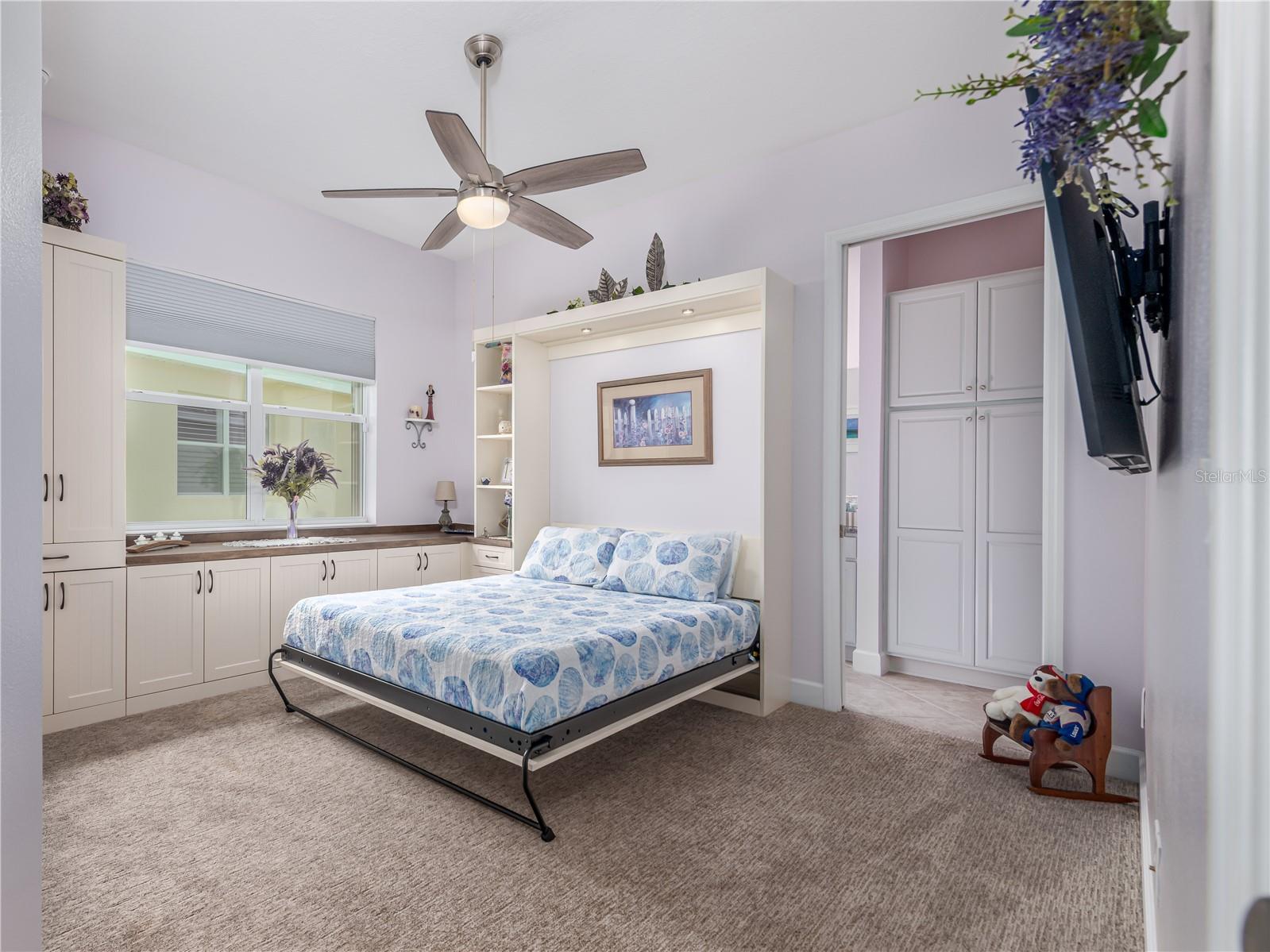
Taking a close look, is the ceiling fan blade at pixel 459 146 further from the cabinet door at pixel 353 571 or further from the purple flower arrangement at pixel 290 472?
the cabinet door at pixel 353 571

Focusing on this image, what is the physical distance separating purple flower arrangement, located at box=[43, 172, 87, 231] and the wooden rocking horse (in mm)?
5055

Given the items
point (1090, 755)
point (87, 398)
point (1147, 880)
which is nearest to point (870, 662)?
point (1090, 755)

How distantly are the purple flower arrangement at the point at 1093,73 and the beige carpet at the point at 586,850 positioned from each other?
1892 mm

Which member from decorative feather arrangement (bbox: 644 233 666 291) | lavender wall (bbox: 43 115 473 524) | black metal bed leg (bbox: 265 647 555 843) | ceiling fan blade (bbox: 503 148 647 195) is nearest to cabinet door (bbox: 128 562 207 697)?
black metal bed leg (bbox: 265 647 555 843)

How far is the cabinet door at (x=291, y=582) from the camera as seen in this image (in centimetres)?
397

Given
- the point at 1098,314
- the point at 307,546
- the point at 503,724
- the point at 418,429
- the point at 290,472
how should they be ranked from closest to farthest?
1. the point at 1098,314
2. the point at 503,724
3. the point at 307,546
4. the point at 290,472
5. the point at 418,429

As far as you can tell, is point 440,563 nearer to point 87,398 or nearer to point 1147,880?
point 87,398

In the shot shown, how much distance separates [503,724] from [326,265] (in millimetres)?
3901

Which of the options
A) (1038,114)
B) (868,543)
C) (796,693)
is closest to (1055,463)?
(868,543)

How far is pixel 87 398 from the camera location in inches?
126

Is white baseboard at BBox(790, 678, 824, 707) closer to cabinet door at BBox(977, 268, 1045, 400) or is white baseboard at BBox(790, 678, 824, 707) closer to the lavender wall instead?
cabinet door at BBox(977, 268, 1045, 400)

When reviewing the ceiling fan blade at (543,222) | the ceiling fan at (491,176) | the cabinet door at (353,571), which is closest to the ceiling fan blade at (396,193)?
the ceiling fan at (491,176)

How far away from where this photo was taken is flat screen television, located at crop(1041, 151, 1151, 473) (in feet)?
3.18

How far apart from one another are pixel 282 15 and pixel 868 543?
4137 mm
